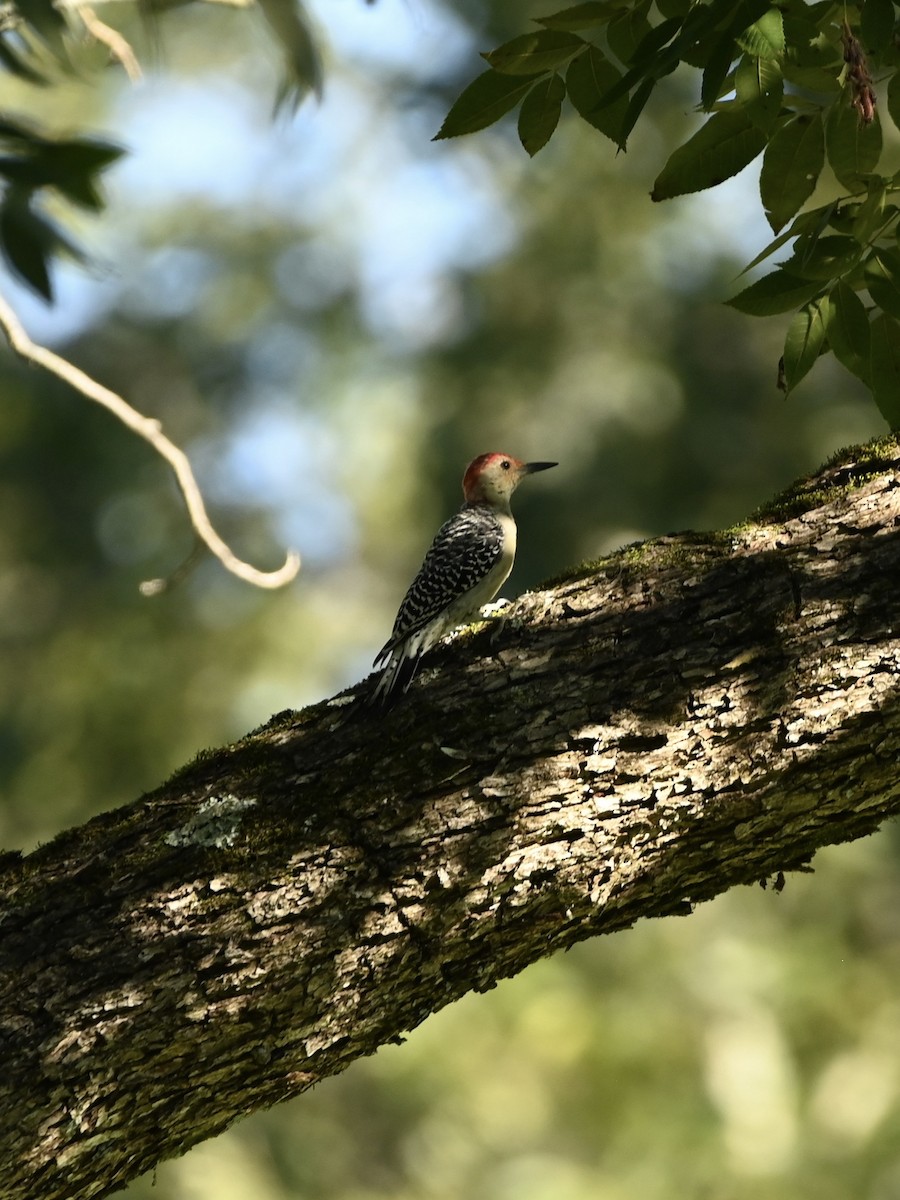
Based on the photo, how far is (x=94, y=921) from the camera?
2.64m

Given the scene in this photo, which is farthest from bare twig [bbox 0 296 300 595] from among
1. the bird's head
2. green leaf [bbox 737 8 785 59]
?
the bird's head

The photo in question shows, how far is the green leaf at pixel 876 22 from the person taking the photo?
2516 mm

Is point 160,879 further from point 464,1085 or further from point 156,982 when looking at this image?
point 464,1085

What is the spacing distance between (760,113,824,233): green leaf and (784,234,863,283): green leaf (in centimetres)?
9

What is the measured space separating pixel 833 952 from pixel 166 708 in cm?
807

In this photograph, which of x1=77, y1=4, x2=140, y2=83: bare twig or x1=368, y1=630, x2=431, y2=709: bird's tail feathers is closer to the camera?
x1=368, y1=630, x2=431, y2=709: bird's tail feathers

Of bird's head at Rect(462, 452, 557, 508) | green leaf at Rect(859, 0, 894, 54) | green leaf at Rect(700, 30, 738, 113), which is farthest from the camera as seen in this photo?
bird's head at Rect(462, 452, 557, 508)

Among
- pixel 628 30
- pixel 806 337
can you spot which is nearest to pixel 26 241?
pixel 628 30

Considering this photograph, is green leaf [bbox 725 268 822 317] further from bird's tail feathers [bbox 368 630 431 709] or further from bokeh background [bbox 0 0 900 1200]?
bokeh background [bbox 0 0 900 1200]

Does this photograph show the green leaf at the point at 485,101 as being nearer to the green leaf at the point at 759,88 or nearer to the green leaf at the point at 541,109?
the green leaf at the point at 541,109

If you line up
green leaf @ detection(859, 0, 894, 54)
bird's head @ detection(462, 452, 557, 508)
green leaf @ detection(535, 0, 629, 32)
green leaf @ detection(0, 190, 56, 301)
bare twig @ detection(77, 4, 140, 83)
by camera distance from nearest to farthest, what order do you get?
green leaf @ detection(0, 190, 56, 301) → green leaf @ detection(859, 0, 894, 54) → green leaf @ detection(535, 0, 629, 32) → bare twig @ detection(77, 4, 140, 83) → bird's head @ detection(462, 452, 557, 508)

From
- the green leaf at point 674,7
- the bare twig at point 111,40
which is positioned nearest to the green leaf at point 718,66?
the green leaf at point 674,7

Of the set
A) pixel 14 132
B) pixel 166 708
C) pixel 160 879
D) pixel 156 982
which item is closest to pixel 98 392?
pixel 160 879

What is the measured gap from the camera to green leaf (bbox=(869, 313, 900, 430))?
3023mm
